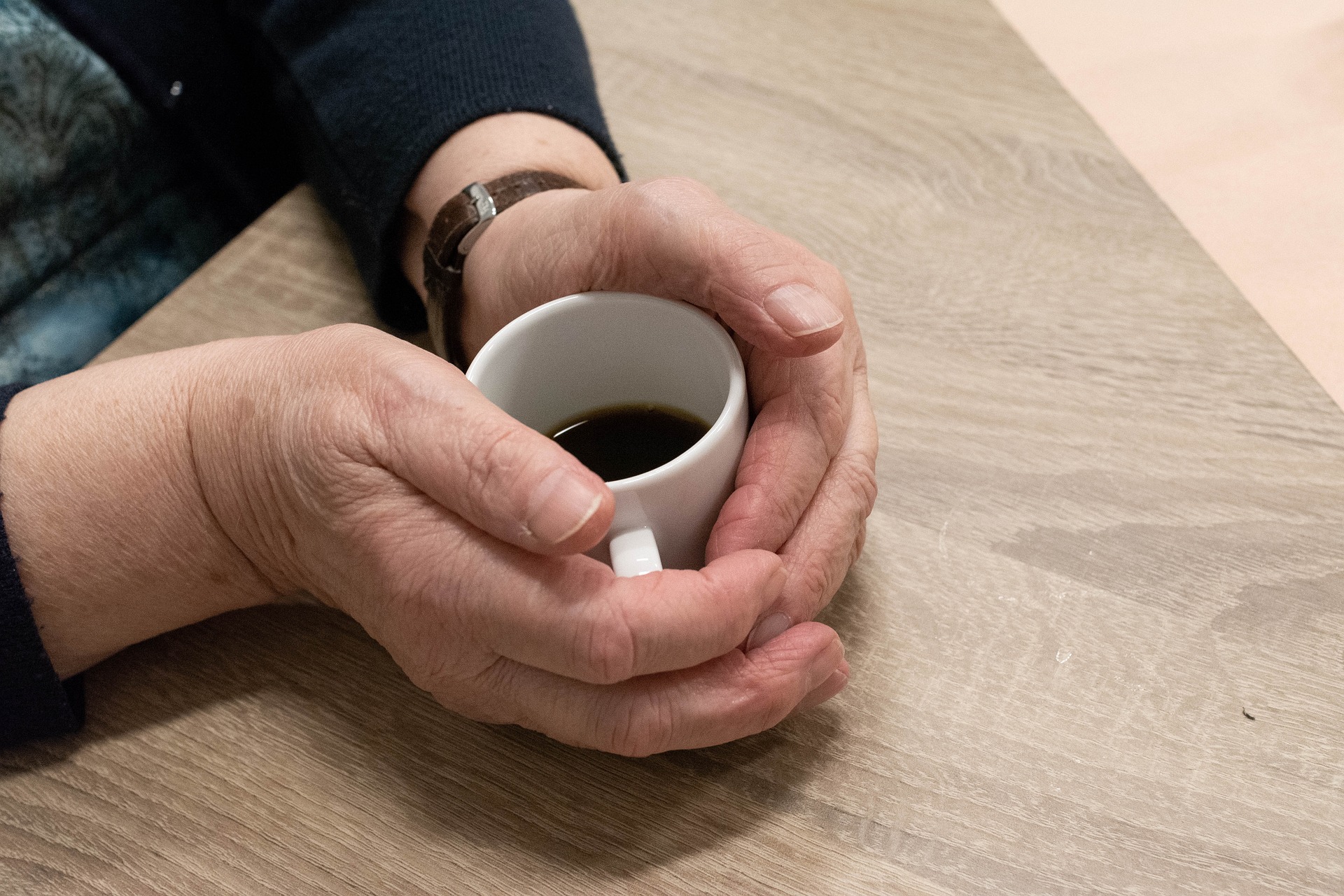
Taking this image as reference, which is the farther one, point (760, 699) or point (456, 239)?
point (456, 239)

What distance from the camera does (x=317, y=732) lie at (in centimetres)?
59

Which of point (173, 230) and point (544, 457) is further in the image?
point (173, 230)

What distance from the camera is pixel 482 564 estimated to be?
1.65 feet

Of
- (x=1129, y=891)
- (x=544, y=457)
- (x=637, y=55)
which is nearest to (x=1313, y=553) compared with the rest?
(x=1129, y=891)

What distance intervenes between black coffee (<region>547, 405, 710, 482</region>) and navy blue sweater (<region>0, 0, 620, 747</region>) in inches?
10.6

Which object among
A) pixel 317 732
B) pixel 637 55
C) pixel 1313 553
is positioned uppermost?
pixel 637 55

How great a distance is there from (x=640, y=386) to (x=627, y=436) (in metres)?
0.04

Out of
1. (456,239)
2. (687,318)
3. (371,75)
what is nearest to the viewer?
(687,318)

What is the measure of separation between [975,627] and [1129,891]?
0.17 metres

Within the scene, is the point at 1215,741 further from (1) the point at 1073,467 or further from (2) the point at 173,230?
(2) the point at 173,230

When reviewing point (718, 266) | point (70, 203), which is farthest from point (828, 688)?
point (70, 203)

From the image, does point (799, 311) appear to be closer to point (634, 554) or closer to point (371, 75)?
point (634, 554)

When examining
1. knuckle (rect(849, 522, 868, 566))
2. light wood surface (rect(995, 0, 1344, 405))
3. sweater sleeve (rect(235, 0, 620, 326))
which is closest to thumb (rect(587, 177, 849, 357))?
knuckle (rect(849, 522, 868, 566))

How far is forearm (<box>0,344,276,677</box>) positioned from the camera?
591 millimetres
